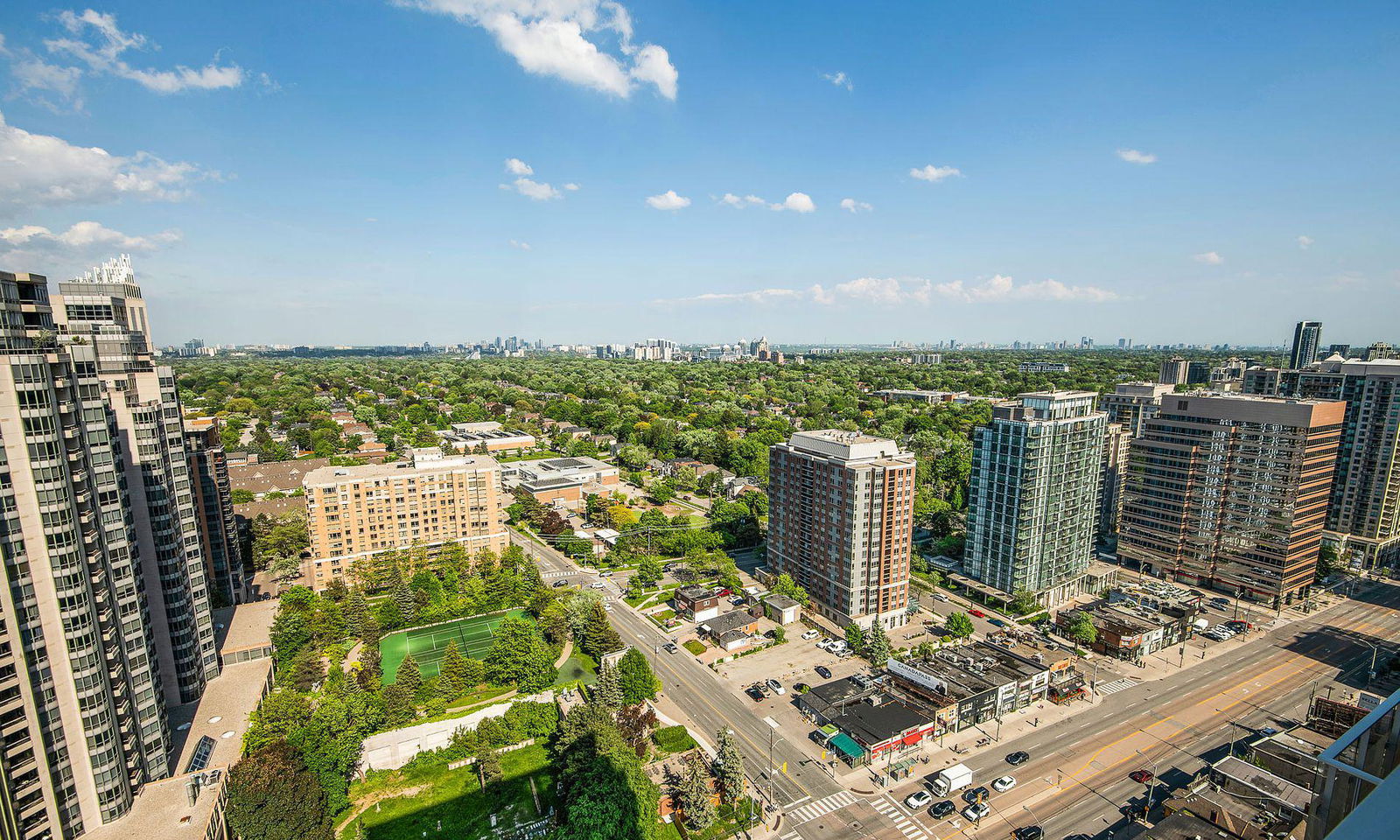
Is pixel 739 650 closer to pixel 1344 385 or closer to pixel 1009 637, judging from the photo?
pixel 1009 637

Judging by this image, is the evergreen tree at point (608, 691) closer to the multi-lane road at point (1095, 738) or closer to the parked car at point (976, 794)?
the multi-lane road at point (1095, 738)

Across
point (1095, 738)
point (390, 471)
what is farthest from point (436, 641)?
point (1095, 738)

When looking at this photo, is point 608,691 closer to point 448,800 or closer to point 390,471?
point 448,800

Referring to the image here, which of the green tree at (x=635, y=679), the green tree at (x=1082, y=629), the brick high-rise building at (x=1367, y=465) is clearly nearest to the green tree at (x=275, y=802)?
the green tree at (x=635, y=679)

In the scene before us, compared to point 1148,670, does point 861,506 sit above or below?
above

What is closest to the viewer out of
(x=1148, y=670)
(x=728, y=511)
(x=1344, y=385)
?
(x=1148, y=670)

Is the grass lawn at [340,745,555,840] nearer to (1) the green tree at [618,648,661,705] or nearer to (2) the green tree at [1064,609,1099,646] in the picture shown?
(1) the green tree at [618,648,661,705]

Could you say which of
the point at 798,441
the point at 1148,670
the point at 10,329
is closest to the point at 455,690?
the point at 10,329
